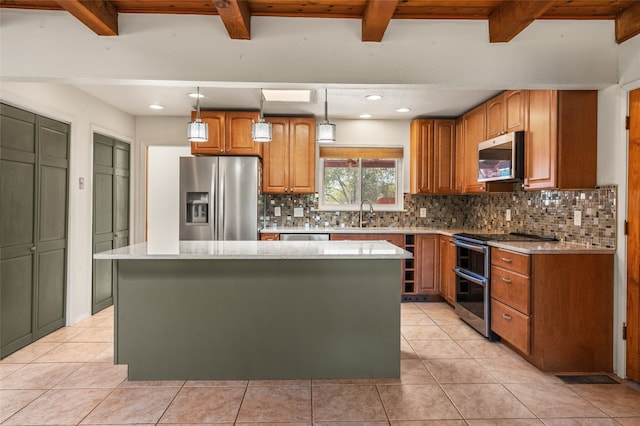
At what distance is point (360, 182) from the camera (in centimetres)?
534

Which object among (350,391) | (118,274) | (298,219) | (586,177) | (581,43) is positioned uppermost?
(581,43)

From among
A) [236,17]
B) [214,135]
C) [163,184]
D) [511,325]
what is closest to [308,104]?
[214,135]

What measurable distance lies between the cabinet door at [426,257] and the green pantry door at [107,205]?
3.42 metres

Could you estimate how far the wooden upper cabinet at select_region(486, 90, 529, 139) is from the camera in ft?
11.1

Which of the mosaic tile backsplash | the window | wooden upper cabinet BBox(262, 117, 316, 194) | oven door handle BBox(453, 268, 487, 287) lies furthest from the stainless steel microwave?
wooden upper cabinet BBox(262, 117, 316, 194)

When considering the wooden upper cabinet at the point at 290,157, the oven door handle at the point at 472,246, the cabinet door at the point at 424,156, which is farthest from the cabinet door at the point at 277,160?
the oven door handle at the point at 472,246

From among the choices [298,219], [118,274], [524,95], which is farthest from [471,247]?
[118,274]

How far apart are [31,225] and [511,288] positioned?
154 inches

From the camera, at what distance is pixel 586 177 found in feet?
9.55

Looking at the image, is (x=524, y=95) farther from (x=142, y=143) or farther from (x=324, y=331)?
(x=142, y=143)

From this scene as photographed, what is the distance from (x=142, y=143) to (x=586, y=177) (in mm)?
4743

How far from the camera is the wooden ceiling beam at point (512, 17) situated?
2178 mm

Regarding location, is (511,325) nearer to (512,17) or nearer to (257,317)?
(257,317)

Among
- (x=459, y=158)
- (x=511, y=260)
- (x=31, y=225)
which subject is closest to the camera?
(x=511, y=260)
